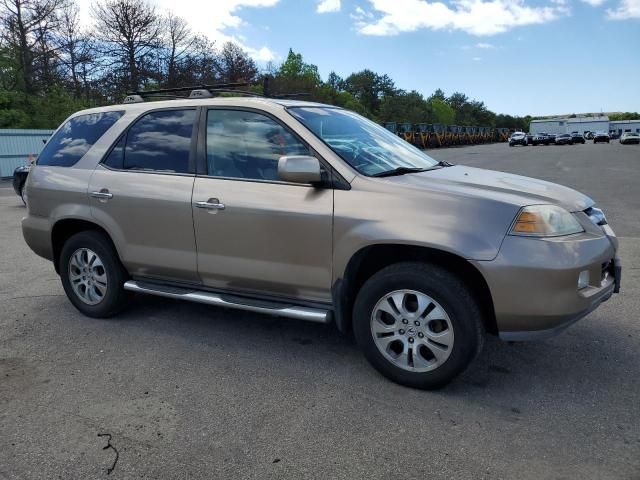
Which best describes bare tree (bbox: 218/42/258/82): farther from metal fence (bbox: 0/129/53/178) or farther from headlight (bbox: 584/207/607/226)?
headlight (bbox: 584/207/607/226)

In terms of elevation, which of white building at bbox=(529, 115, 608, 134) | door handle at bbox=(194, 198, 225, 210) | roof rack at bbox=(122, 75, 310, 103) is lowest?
door handle at bbox=(194, 198, 225, 210)

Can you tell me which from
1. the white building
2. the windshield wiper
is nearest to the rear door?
the windshield wiper

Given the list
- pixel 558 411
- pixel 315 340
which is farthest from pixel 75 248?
pixel 558 411

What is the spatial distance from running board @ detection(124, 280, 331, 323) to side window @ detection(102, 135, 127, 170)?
3.15ft

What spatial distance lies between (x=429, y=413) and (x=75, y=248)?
10.7ft

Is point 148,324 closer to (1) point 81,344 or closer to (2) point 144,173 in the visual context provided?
(1) point 81,344

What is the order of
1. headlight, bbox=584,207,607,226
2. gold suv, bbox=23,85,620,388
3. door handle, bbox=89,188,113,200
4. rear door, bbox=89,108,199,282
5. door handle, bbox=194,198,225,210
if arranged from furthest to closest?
door handle, bbox=89,188,113,200
rear door, bbox=89,108,199,282
door handle, bbox=194,198,225,210
headlight, bbox=584,207,607,226
gold suv, bbox=23,85,620,388

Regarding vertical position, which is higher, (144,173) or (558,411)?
(144,173)

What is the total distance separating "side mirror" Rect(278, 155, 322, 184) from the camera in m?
3.31

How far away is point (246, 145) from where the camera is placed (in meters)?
3.85

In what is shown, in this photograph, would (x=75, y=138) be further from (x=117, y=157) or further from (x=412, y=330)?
(x=412, y=330)

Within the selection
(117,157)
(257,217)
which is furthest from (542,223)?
(117,157)

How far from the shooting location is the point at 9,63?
30703 millimetres

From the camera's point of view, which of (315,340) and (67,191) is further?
(67,191)
